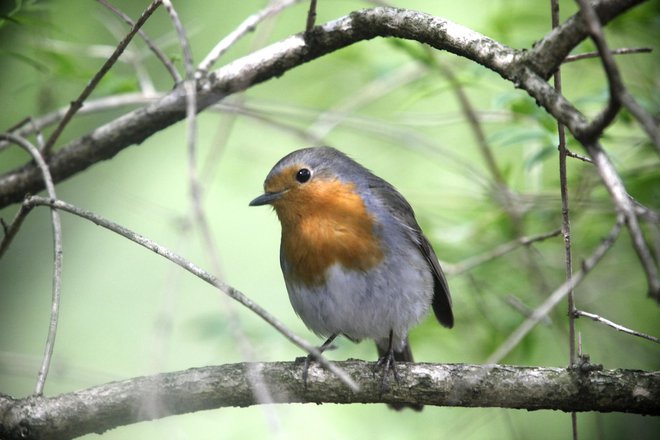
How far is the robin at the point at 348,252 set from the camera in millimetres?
3902

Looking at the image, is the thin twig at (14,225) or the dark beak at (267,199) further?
the dark beak at (267,199)

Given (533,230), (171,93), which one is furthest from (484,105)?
(171,93)

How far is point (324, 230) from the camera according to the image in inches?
155

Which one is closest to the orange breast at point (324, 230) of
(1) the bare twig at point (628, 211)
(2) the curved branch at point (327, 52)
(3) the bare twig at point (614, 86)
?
(2) the curved branch at point (327, 52)

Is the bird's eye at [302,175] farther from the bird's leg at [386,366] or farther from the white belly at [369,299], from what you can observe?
the bird's leg at [386,366]

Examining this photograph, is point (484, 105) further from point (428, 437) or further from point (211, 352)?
point (211, 352)

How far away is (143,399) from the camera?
3.07 meters

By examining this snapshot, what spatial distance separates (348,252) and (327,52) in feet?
3.47

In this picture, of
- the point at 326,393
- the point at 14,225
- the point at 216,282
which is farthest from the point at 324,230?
the point at 216,282

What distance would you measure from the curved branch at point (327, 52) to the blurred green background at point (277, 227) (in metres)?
0.19

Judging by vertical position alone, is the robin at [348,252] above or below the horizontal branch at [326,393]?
above

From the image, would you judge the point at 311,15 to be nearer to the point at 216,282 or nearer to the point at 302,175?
the point at 302,175

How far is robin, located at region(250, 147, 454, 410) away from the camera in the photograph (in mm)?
3902

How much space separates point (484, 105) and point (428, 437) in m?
2.96
